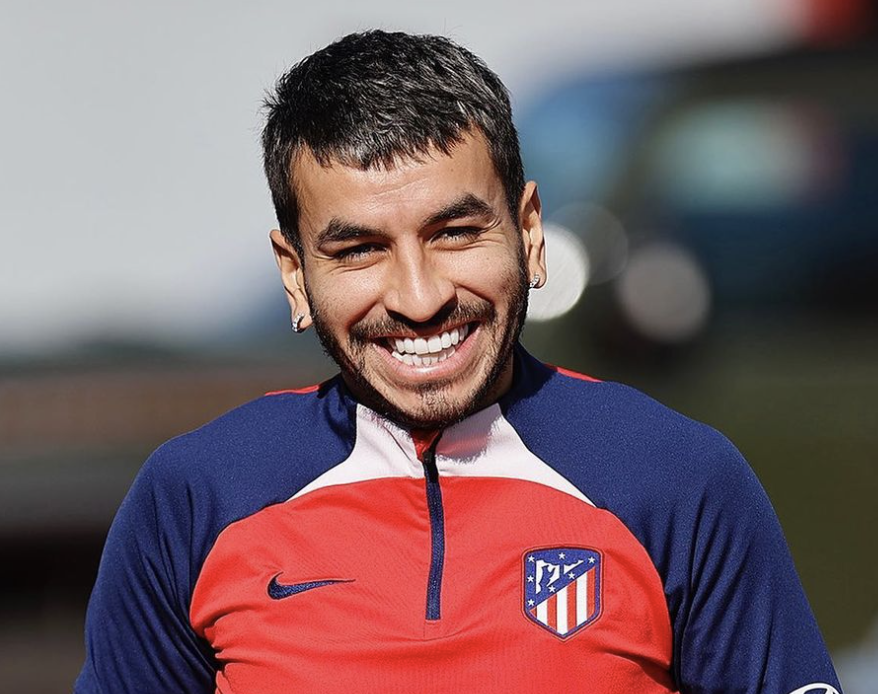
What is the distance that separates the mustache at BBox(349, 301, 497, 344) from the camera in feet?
5.41

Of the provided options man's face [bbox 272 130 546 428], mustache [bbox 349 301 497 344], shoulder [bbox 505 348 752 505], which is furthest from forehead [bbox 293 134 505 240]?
shoulder [bbox 505 348 752 505]

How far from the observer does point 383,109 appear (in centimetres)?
167

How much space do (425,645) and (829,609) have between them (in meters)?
2.99

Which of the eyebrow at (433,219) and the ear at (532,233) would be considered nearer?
the eyebrow at (433,219)

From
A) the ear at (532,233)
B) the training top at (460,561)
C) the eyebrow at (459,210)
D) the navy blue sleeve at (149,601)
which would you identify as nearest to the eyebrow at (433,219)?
the eyebrow at (459,210)

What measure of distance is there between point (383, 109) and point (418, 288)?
0.71 ft

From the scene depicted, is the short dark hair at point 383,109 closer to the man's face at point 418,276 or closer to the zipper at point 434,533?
the man's face at point 418,276

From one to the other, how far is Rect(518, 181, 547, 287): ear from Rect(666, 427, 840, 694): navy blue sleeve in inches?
12.7

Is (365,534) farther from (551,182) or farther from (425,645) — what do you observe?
(551,182)

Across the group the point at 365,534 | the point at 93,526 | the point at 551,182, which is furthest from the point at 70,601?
the point at 365,534

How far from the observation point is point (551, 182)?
16.5ft

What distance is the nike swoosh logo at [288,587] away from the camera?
169 centimetres

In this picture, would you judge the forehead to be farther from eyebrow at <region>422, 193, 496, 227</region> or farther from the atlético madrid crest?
the atlético madrid crest

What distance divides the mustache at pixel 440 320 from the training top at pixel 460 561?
15 cm
